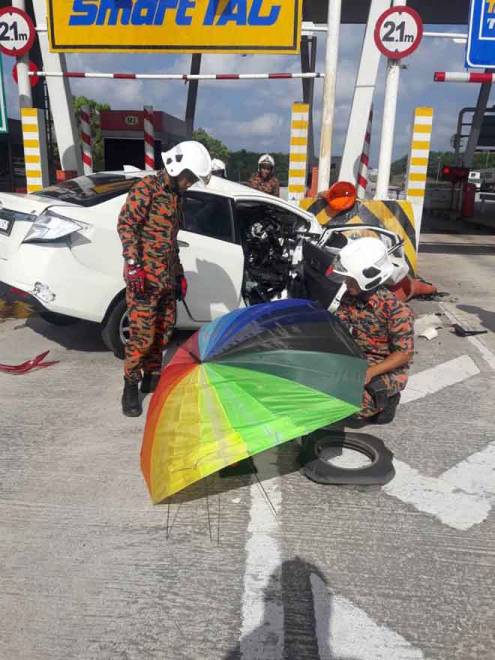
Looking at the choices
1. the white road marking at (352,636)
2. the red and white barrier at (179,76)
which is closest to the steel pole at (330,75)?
the red and white barrier at (179,76)

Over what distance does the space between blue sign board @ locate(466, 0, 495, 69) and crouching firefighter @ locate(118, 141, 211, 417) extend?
22.2 ft

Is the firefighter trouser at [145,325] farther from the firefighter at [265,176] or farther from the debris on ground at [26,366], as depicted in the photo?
the firefighter at [265,176]

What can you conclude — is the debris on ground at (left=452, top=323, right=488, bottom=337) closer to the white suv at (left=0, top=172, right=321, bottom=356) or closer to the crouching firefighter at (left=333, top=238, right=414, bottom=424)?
the white suv at (left=0, top=172, right=321, bottom=356)

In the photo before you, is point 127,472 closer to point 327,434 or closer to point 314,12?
point 327,434

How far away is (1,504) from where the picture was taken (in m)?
2.96

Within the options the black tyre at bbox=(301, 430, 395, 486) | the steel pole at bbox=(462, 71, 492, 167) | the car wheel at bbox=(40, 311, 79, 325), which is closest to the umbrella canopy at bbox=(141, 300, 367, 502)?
the black tyre at bbox=(301, 430, 395, 486)

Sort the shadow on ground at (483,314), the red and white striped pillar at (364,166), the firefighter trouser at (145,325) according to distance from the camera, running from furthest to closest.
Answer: the red and white striped pillar at (364,166) → the shadow on ground at (483,314) → the firefighter trouser at (145,325)

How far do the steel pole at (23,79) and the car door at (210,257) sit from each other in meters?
4.87

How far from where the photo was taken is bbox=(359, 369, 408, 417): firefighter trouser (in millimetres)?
3586

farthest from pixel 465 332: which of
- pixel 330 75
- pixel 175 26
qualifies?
pixel 175 26

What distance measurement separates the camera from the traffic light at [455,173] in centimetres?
2289

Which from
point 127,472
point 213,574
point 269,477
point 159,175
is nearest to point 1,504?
point 127,472

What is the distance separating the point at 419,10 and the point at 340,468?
19.9 metres

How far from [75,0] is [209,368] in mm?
7333
